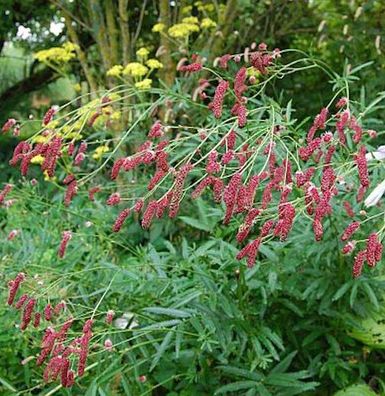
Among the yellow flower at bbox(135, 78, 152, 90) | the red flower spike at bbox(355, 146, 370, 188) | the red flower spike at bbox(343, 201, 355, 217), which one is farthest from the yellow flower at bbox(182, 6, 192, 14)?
the red flower spike at bbox(355, 146, 370, 188)

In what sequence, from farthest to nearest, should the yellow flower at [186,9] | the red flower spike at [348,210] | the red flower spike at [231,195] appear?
the yellow flower at [186,9], the red flower spike at [348,210], the red flower spike at [231,195]

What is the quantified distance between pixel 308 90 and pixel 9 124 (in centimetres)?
312

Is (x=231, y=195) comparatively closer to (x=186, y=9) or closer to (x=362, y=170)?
(x=362, y=170)

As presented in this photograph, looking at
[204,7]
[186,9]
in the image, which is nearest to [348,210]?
[186,9]

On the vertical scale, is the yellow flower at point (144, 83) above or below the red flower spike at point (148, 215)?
below

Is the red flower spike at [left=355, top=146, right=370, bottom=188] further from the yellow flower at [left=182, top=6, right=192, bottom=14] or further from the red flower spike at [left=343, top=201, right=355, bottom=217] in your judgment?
the yellow flower at [left=182, top=6, right=192, bottom=14]

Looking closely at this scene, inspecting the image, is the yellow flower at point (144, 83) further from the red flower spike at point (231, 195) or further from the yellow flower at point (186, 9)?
the red flower spike at point (231, 195)

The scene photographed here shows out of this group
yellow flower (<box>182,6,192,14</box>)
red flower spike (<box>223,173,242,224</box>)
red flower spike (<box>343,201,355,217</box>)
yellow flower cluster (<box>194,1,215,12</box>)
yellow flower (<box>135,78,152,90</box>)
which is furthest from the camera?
yellow flower cluster (<box>194,1,215,12</box>)

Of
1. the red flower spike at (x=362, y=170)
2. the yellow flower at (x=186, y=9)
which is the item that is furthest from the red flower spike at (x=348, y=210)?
the yellow flower at (x=186, y=9)

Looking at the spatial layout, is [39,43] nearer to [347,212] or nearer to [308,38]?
[308,38]

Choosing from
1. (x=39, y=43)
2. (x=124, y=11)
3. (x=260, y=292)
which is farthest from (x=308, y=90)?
(x=260, y=292)

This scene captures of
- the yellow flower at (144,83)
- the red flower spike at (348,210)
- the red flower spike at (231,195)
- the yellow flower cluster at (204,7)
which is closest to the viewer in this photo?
the red flower spike at (231,195)

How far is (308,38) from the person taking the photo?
4930 millimetres

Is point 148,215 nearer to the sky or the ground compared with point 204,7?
nearer to the sky
